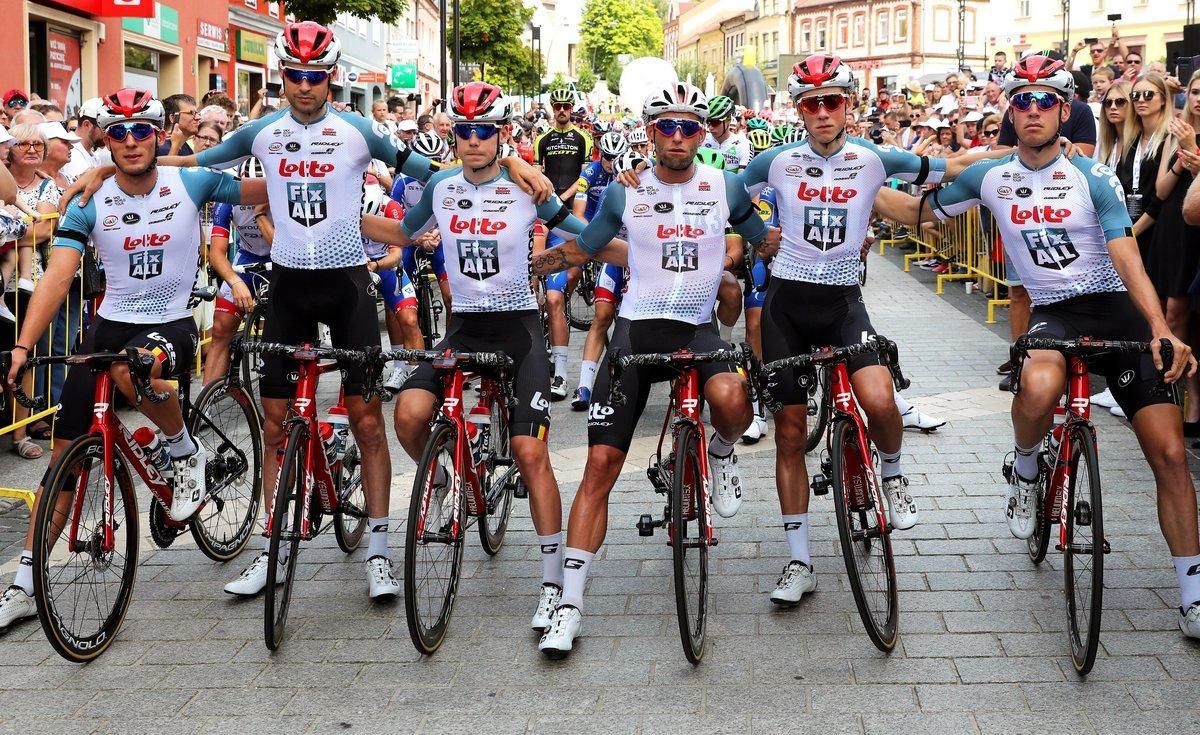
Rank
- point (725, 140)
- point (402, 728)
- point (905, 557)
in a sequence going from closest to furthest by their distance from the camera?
point (402, 728) → point (905, 557) → point (725, 140)

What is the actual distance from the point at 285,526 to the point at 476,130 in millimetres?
1747

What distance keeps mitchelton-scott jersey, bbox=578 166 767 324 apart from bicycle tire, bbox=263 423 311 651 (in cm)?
142

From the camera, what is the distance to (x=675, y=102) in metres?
5.45

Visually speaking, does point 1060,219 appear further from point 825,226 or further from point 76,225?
point 76,225

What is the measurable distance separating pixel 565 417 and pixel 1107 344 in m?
5.48

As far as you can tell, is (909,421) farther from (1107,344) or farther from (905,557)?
(1107,344)

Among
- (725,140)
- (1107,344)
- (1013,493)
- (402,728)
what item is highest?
(725,140)

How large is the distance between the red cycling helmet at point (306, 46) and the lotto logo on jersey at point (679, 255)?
167cm

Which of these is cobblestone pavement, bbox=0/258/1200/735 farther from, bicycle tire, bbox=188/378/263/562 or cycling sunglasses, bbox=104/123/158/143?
cycling sunglasses, bbox=104/123/158/143

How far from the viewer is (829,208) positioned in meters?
5.92

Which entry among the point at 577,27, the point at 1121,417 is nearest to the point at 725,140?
the point at 1121,417

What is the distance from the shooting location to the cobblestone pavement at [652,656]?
4.53 meters

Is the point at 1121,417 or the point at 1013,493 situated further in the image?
the point at 1121,417

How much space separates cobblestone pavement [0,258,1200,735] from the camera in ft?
14.9
